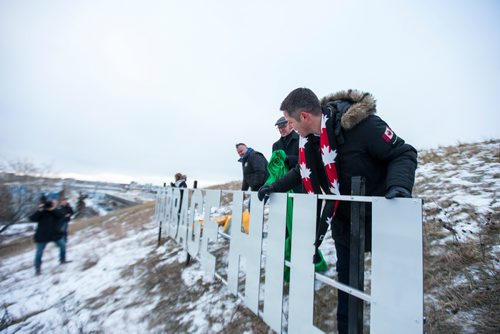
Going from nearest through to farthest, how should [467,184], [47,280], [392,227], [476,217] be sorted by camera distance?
[392,227] → [476,217] → [467,184] → [47,280]

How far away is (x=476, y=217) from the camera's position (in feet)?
10.2

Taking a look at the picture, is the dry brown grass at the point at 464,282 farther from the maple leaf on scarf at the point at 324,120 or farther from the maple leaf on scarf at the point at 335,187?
the maple leaf on scarf at the point at 324,120

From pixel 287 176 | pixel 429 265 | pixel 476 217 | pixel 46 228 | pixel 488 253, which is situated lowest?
pixel 46 228

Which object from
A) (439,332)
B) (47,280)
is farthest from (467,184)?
(47,280)

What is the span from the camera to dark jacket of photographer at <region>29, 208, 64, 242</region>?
7324 millimetres

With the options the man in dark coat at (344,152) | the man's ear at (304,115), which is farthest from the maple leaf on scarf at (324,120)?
the man's ear at (304,115)

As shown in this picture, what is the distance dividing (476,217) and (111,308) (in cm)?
587

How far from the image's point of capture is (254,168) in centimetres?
402

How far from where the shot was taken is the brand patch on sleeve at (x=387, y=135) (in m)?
1.53

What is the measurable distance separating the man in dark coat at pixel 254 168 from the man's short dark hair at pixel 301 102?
7.03 feet

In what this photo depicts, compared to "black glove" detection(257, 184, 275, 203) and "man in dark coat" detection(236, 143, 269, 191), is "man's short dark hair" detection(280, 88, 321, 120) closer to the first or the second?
"black glove" detection(257, 184, 275, 203)

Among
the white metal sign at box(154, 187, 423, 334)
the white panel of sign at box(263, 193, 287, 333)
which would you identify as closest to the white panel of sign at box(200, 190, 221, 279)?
the white metal sign at box(154, 187, 423, 334)

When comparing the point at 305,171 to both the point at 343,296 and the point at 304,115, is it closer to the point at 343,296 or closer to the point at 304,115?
the point at 304,115

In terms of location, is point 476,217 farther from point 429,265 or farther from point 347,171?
point 347,171
